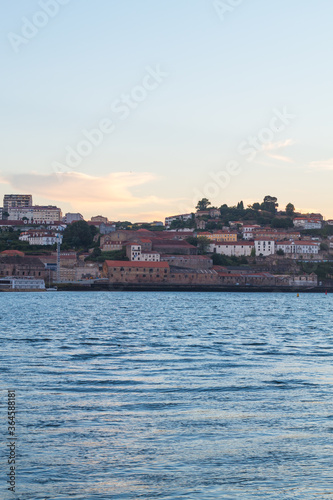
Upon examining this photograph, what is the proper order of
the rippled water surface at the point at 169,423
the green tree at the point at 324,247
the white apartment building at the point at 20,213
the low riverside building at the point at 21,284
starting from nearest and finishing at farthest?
the rippled water surface at the point at 169,423, the low riverside building at the point at 21,284, the green tree at the point at 324,247, the white apartment building at the point at 20,213

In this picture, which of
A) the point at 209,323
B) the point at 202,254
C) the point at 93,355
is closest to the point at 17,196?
the point at 202,254

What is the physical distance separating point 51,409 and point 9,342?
1072 centimetres

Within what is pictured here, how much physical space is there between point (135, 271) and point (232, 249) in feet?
96.5

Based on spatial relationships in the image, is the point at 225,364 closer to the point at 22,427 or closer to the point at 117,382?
the point at 117,382

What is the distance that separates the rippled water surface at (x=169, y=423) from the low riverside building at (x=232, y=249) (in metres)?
102

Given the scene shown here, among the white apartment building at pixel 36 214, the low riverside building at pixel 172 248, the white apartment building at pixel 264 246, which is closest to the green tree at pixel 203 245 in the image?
the low riverside building at pixel 172 248

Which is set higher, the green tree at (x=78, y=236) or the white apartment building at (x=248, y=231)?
the white apartment building at (x=248, y=231)

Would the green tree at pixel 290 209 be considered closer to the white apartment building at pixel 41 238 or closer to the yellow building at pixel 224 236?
the yellow building at pixel 224 236

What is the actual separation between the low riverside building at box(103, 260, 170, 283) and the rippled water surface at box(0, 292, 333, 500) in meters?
76.4

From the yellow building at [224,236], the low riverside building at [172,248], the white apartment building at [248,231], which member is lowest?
the low riverside building at [172,248]

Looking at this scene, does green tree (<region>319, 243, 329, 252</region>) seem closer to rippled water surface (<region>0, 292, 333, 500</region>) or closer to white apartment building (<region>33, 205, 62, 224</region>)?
white apartment building (<region>33, 205, 62, 224</region>)

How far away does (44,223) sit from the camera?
477 feet

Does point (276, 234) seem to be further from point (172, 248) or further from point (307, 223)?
point (172, 248)

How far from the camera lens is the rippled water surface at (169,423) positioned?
711 cm
